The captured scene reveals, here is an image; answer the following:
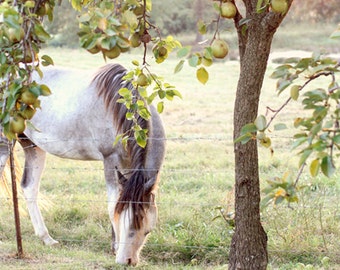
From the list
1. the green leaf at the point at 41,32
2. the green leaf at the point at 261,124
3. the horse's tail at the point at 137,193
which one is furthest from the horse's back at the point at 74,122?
the green leaf at the point at 261,124

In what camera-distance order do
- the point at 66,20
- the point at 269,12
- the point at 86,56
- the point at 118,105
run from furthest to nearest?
the point at 66,20
the point at 86,56
the point at 118,105
the point at 269,12

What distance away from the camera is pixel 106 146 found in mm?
5719

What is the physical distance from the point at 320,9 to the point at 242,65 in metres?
28.8

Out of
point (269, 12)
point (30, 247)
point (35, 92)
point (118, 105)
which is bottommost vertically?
point (30, 247)

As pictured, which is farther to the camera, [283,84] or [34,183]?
[34,183]

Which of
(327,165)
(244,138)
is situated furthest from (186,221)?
(327,165)

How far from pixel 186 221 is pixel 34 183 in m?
1.46

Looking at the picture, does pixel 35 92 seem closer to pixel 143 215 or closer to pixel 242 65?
pixel 242 65

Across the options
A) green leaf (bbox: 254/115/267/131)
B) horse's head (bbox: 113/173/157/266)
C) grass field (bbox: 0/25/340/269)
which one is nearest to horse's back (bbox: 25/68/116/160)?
grass field (bbox: 0/25/340/269)

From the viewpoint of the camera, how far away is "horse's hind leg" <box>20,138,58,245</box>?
594 centimetres

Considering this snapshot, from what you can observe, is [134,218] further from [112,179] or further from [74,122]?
[74,122]

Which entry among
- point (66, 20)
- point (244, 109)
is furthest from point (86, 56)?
point (244, 109)

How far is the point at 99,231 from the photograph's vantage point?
5.91 meters

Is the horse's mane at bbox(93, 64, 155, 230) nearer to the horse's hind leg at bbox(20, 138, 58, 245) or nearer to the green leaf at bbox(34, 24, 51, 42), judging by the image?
the horse's hind leg at bbox(20, 138, 58, 245)
